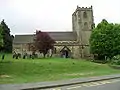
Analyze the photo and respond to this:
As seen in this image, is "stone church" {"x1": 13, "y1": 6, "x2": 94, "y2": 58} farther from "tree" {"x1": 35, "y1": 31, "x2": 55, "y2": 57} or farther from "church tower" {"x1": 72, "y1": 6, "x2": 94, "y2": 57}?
"tree" {"x1": 35, "y1": 31, "x2": 55, "y2": 57}

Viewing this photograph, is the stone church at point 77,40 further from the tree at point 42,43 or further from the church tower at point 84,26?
the tree at point 42,43

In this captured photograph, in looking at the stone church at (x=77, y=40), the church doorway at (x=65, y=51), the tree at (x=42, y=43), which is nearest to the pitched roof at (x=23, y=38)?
the stone church at (x=77, y=40)

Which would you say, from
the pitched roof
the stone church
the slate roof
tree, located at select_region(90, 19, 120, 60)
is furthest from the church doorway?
tree, located at select_region(90, 19, 120, 60)

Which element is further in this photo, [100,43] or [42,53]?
[100,43]

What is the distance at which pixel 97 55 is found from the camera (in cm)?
8638

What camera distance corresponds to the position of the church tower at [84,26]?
100250 mm

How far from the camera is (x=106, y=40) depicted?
80438 mm

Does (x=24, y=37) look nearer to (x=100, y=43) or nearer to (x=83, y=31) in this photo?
(x=83, y=31)

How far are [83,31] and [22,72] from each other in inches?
2663

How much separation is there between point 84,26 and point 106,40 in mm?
21539

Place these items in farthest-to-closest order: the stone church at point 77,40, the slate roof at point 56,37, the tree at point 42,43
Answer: the slate roof at point 56,37, the stone church at point 77,40, the tree at point 42,43

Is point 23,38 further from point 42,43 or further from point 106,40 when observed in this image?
point 42,43

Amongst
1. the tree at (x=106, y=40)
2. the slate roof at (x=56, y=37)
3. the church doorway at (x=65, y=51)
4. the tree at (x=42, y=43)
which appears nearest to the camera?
the tree at (x=42, y=43)

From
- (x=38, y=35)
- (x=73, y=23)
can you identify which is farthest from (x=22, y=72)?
(x=73, y=23)
